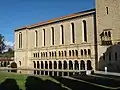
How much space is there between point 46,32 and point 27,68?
12.1m

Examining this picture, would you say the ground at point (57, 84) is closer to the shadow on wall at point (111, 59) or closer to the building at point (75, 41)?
the shadow on wall at point (111, 59)

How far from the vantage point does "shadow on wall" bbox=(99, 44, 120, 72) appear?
48219mm

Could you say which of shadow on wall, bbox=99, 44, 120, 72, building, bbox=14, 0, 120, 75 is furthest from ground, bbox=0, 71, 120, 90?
building, bbox=14, 0, 120, 75

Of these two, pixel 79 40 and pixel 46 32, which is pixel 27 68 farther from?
pixel 79 40

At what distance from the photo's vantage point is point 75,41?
207ft

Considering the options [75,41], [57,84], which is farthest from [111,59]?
[57,84]

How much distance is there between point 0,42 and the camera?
437 feet

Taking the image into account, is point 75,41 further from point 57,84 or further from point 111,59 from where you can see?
point 57,84

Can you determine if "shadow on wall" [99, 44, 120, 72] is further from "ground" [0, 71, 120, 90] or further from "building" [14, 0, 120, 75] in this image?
"ground" [0, 71, 120, 90]

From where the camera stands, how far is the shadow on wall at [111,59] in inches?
1898

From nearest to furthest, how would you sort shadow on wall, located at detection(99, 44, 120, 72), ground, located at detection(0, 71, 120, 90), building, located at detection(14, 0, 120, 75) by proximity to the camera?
ground, located at detection(0, 71, 120, 90) → shadow on wall, located at detection(99, 44, 120, 72) → building, located at detection(14, 0, 120, 75)

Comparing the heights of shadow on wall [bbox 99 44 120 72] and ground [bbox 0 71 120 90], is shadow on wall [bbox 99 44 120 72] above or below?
above

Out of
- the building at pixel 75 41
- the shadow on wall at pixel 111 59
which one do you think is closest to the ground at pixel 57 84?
the shadow on wall at pixel 111 59

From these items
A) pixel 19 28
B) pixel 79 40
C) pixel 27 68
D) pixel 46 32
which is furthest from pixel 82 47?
pixel 19 28
